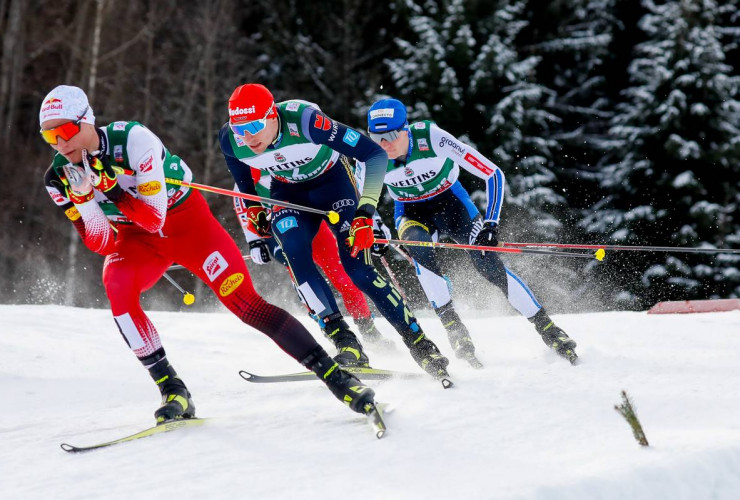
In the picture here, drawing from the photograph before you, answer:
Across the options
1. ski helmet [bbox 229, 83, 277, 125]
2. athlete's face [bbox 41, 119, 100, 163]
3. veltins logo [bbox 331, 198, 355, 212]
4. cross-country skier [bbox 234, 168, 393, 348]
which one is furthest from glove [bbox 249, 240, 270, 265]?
athlete's face [bbox 41, 119, 100, 163]

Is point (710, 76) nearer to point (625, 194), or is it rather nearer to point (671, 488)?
point (625, 194)

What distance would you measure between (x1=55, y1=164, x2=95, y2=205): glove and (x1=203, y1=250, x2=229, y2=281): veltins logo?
24.8 inches

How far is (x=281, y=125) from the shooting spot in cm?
470

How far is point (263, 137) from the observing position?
4.58m

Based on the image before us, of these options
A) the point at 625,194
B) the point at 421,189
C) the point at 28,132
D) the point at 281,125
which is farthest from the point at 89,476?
the point at 28,132

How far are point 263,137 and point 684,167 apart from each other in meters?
14.2

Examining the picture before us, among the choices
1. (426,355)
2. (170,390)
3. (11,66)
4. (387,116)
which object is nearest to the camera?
(170,390)

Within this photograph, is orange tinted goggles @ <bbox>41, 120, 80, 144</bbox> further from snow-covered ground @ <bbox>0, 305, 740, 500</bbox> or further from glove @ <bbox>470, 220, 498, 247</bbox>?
glove @ <bbox>470, 220, 498, 247</bbox>

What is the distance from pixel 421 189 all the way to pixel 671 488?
10.0ft

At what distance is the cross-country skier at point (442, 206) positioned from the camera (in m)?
5.34

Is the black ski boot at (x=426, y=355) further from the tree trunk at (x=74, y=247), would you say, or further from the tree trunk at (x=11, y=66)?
the tree trunk at (x=11, y=66)

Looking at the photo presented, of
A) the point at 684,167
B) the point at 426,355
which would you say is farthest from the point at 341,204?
the point at 684,167

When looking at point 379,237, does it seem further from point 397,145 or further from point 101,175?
point 101,175

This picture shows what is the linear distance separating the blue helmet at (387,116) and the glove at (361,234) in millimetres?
1167
